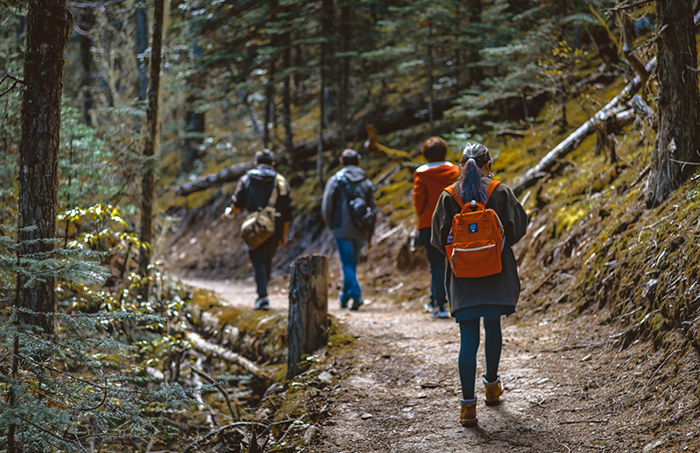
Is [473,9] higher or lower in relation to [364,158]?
higher

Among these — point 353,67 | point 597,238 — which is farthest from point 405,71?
point 597,238

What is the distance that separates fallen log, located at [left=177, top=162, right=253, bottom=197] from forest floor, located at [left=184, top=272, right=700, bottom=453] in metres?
12.3

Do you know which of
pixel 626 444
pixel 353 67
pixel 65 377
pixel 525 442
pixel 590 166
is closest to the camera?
pixel 626 444

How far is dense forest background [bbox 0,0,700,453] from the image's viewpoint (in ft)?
13.1

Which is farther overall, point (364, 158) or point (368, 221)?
point (364, 158)

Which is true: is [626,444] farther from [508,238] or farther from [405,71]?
[405,71]

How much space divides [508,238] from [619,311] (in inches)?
78.4

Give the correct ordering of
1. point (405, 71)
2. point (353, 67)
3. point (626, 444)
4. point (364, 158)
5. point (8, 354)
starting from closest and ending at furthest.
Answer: point (8, 354) < point (626, 444) < point (405, 71) < point (364, 158) < point (353, 67)

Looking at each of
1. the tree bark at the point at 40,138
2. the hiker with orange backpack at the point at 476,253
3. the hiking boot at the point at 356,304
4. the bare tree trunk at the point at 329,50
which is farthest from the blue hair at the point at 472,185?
the bare tree trunk at the point at 329,50

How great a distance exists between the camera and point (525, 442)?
3.73 m

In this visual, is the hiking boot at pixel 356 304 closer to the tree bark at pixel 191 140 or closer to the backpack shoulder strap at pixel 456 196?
the backpack shoulder strap at pixel 456 196

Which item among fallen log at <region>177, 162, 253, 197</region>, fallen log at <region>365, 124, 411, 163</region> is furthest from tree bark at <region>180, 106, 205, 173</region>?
fallen log at <region>365, 124, 411, 163</region>

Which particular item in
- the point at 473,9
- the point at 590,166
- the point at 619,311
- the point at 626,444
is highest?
the point at 473,9

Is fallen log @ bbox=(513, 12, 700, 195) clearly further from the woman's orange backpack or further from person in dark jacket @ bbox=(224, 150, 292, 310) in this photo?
the woman's orange backpack
